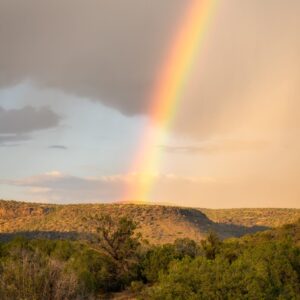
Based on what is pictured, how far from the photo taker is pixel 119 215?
4321 inches

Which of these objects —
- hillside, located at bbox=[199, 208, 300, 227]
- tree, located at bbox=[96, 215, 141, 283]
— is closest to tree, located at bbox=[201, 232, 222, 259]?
tree, located at bbox=[96, 215, 141, 283]

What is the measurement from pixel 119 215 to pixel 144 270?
6305cm

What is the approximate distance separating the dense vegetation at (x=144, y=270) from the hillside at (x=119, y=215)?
4352cm

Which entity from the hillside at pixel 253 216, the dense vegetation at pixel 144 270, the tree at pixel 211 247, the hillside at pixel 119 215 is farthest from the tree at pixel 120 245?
the hillside at pixel 253 216

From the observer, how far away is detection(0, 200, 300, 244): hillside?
104m

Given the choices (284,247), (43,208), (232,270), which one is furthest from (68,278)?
(43,208)

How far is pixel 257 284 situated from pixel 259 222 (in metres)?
129

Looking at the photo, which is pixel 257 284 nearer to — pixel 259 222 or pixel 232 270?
pixel 232 270

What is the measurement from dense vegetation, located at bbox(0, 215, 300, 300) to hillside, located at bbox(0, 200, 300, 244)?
43520 mm

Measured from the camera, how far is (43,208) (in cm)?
13162

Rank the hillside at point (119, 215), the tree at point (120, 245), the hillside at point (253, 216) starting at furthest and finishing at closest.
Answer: the hillside at point (253, 216) < the hillside at point (119, 215) < the tree at point (120, 245)

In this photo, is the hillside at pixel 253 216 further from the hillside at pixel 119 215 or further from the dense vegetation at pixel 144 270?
the dense vegetation at pixel 144 270

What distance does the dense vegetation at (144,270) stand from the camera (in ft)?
72.0

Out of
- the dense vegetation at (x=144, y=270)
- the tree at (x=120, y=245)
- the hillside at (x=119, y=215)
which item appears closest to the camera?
the dense vegetation at (x=144, y=270)
